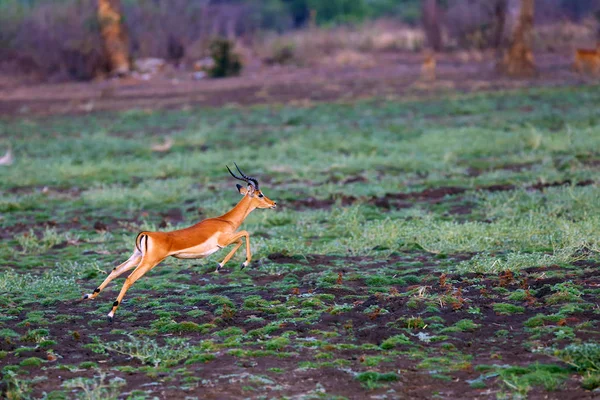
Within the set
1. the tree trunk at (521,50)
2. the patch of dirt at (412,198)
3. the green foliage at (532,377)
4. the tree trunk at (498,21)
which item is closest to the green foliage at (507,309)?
the green foliage at (532,377)

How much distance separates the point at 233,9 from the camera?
1731 inches

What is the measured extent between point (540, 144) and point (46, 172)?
23.8ft

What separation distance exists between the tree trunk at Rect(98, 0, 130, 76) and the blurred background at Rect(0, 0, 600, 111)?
0.03 m

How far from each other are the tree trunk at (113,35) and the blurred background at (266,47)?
3 centimetres

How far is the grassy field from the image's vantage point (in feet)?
16.4

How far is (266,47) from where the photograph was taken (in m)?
33.9

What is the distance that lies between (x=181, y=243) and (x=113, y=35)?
25.1 meters

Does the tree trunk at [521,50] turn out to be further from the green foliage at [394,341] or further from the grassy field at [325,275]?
the green foliage at [394,341]

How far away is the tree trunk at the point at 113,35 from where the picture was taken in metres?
29.5

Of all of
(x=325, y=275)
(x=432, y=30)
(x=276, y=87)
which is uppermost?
(x=325, y=275)

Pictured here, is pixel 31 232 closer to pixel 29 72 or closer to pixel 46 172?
pixel 46 172

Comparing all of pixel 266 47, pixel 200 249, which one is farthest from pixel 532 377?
pixel 266 47

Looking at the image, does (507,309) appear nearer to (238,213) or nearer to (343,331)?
(343,331)

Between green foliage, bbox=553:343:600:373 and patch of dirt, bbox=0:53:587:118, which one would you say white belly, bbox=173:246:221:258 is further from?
patch of dirt, bbox=0:53:587:118
